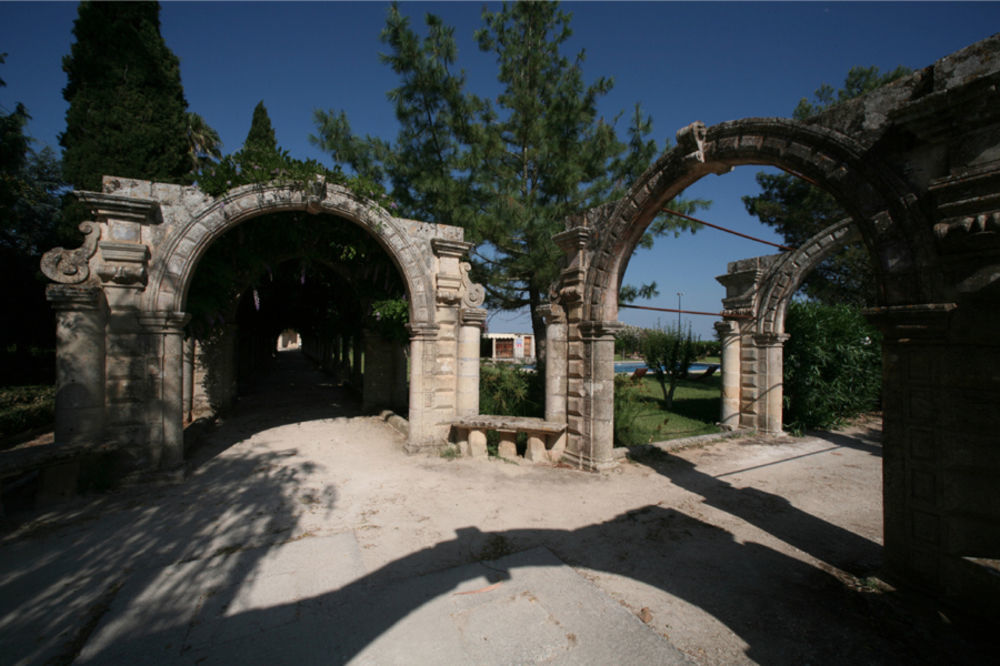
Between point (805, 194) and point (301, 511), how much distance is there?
20475 millimetres

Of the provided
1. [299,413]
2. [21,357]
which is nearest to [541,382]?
[299,413]

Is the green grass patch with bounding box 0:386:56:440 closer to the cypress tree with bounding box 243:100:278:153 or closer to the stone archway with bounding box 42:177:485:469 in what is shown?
the stone archway with bounding box 42:177:485:469

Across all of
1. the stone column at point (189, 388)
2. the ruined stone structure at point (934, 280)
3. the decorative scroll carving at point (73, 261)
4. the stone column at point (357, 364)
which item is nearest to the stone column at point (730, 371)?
the ruined stone structure at point (934, 280)

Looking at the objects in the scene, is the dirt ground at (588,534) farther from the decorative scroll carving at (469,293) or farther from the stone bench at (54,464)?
the decorative scroll carving at (469,293)

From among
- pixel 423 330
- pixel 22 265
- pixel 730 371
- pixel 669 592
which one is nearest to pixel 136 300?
pixel 423 330

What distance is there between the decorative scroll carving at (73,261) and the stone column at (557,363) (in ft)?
18.9

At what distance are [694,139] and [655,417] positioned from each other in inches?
296

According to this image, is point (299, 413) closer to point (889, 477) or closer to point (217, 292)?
point (217, 292)

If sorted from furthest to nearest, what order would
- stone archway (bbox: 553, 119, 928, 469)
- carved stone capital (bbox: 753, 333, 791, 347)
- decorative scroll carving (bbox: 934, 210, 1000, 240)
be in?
carved stone capital (bbox: 753, 333, 791, 347)
stone archway (bbox: 553, 119, 928, 469)
decorative scroll carving (bbox: 934, 210, 1000, 240)

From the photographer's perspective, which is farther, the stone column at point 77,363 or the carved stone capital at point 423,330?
the carved stone capital at point 423,330

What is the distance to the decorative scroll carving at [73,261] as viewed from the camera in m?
4.59

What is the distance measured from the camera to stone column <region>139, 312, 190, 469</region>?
502cm

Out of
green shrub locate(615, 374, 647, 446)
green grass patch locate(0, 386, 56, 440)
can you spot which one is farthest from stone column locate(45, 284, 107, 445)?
green shrub locate(615, 374, 647, 446)

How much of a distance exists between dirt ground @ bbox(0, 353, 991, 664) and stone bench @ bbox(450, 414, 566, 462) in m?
0.30
